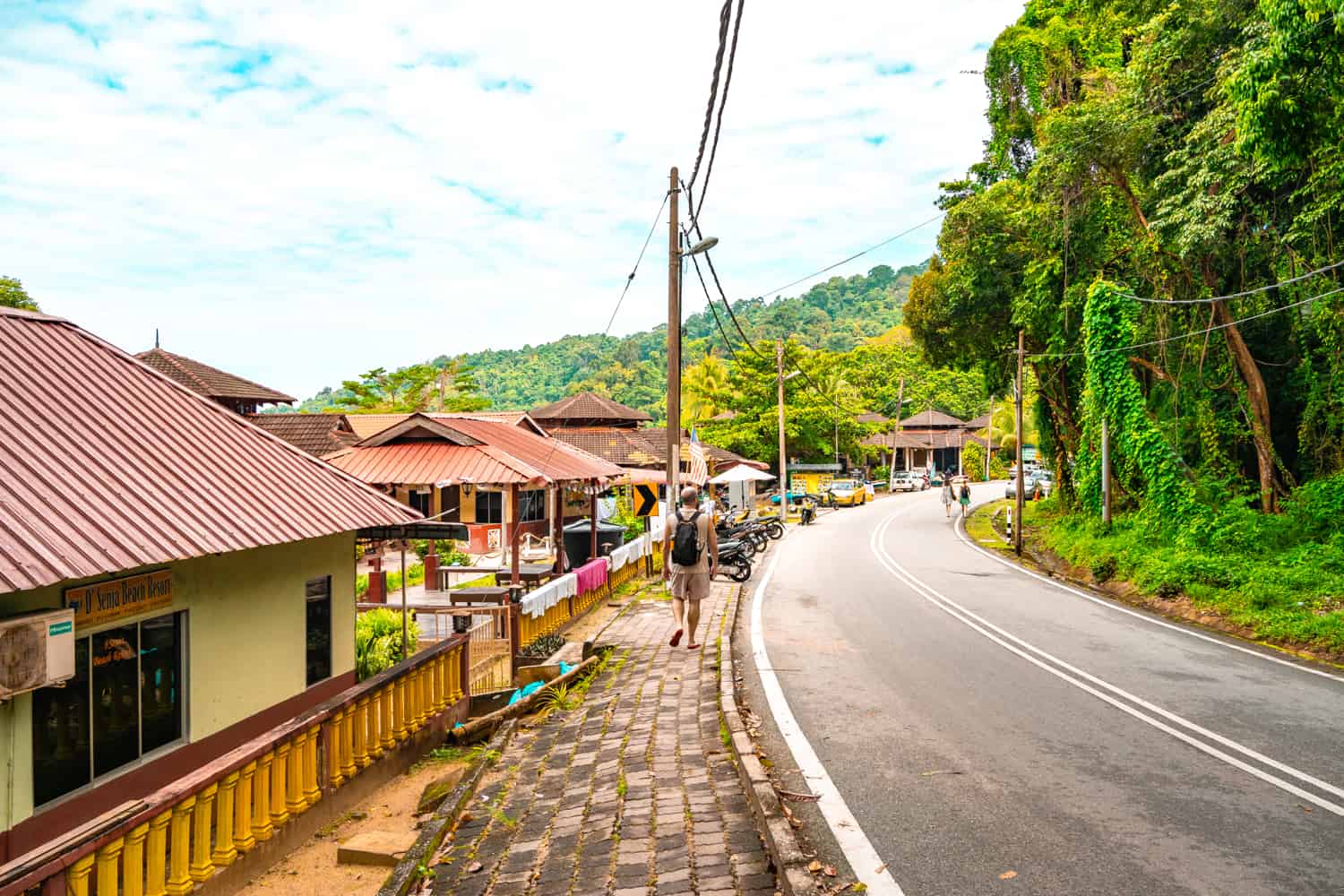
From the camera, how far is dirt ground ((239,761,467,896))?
19.1 feet

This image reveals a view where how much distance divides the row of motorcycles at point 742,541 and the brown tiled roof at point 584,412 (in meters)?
12.1

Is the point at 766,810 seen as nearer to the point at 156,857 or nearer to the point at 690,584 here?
the point at 156,857

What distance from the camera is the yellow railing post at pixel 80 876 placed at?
401 centimetres

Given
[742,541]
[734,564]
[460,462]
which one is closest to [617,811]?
Result: [460,462]

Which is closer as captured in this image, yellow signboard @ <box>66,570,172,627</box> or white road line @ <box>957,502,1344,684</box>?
yellow signboard @ <box>66,570,172,627</box>

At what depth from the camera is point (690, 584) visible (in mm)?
9898

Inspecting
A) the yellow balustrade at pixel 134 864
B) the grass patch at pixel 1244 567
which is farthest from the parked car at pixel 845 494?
the yellow balustrade at pixel 134 864

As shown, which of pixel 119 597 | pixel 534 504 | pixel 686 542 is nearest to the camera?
pixel 119 597

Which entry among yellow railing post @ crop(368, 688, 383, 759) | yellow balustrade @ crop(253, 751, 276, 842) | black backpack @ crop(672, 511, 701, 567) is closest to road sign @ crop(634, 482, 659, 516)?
black backpack @ crop(672, 511, 701, 567)

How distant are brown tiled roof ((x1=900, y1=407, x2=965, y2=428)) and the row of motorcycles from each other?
5086 cm

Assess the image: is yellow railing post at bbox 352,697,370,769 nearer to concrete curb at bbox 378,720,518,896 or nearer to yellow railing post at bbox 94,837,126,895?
concrete curb at bbox 378,720,518,896

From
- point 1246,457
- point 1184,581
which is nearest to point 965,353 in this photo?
point 1246,457

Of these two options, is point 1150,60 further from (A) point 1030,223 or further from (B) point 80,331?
(B) point 80,331

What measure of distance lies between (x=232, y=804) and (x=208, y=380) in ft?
91.3
